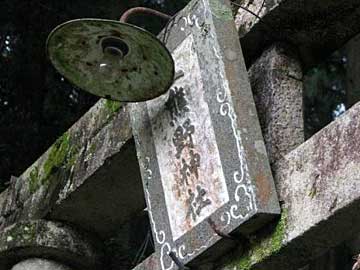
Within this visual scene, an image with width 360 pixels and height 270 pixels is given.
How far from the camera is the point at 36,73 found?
5285 millimetres

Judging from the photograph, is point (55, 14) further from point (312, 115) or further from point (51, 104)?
point (312, 115)

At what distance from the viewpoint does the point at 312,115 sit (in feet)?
21.5

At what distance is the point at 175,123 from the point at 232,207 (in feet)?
1.31

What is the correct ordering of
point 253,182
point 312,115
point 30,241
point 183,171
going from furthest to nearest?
point 312,115 → point 30,241 → point 183,171 → point 253,182

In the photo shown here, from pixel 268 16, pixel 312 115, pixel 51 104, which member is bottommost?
pixel 312 115

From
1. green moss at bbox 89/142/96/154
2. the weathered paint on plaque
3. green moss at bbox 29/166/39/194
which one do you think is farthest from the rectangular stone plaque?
green moss at bbox 29/166/39/194

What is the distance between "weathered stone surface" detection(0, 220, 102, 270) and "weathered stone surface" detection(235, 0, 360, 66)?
3.30ft

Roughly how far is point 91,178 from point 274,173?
0.89 metres

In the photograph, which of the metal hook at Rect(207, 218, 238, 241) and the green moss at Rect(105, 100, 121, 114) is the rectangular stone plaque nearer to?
the metal hook at Rect(207, 218, 238, 241)

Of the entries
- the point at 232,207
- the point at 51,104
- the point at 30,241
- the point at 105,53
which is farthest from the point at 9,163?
the point at 232,207

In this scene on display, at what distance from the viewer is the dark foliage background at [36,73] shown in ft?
17.0

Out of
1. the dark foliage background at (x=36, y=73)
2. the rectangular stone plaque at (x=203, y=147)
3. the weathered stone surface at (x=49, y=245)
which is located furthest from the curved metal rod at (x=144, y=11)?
the dark foliage background at (x=36, y=73)

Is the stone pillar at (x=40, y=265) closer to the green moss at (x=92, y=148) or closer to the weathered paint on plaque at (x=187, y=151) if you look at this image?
the green moss at (x=92, y=148)

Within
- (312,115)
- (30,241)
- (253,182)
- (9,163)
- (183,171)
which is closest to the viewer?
(253,182)
